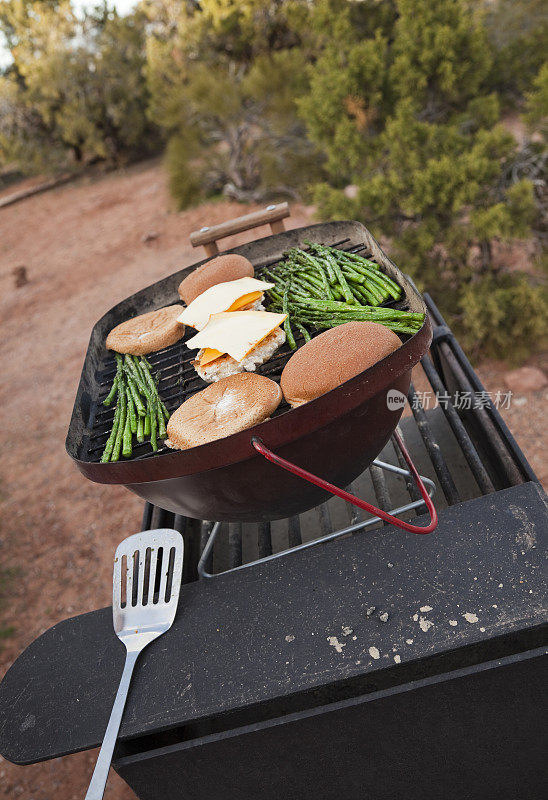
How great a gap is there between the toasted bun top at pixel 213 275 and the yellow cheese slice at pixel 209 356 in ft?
2.16

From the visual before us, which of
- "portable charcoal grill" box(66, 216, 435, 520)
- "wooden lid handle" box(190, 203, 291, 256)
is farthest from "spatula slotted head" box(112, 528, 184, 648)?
"wooden lid handle" box(190, 203, 291, 256)

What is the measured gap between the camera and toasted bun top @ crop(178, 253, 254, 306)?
Result: 3.01 metres

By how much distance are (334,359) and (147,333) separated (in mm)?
1232

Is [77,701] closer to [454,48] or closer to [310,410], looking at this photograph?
[310,410]

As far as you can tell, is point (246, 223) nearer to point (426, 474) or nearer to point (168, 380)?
point (168, 380)

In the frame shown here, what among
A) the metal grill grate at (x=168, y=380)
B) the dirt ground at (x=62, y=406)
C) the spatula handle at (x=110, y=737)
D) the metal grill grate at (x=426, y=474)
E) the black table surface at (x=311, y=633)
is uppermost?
the metal grill grate at (x=168, y=380)

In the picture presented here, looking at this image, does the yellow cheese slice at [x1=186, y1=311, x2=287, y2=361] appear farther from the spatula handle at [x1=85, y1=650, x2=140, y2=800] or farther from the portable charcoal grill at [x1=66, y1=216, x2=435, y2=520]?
the spatula handle at [x1=85, y1=650, x2=140, y2=800]

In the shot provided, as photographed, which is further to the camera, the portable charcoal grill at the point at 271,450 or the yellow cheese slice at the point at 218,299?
the yellow cheese slice at the point at 218,299

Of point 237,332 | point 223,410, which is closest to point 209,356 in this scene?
point 237,332

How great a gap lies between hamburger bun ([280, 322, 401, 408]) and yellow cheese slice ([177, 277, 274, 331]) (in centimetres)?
68

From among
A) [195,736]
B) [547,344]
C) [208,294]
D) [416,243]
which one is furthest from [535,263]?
[195,736]

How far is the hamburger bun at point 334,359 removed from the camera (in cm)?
197

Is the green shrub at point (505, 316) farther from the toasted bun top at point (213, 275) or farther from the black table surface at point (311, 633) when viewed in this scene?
the black table surface at point (311, 633)

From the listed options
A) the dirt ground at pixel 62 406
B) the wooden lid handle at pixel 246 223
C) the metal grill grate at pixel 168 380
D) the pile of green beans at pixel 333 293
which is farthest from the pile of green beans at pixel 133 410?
the dirt ground at pixel 62 406
